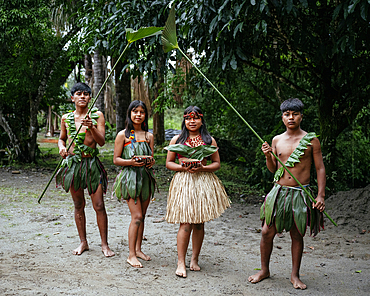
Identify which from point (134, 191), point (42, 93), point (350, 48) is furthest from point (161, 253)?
point (42, 93)

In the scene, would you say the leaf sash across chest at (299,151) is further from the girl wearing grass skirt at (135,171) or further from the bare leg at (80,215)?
the bare leg at (80,215)

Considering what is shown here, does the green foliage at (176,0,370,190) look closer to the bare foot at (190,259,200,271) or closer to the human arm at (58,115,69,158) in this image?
the human arm at (58,115,69,158)

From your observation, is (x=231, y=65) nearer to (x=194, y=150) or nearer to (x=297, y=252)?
(x=194, y=150)

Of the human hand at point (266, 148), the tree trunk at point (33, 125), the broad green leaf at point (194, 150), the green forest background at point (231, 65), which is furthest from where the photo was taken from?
the tree trunk at point (33, 125)

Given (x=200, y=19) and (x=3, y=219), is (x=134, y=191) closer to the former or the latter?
(x=200, y=19)

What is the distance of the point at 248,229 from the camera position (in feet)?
17.4

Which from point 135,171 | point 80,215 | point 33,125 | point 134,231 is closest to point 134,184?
point 135,171

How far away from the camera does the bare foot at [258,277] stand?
3297 millimetres

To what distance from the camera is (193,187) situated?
11.4ft

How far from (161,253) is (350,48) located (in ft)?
10.2

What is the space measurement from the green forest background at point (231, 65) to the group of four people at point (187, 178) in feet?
4.46

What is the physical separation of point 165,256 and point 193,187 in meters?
1.00

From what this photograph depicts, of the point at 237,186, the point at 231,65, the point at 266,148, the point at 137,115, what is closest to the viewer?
→ the point at 266,148

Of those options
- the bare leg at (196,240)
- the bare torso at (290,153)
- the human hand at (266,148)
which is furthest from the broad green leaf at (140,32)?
the bare leg at (196,240)
